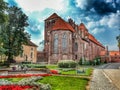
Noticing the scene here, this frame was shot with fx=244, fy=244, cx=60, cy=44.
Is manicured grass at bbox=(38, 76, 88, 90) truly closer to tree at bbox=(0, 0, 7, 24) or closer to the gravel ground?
the gravel ground

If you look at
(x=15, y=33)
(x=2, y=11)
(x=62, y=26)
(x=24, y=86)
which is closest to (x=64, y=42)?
(x=62, y=26)

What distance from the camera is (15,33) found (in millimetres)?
58188

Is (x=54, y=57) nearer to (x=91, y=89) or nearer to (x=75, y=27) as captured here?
(x=75, y=27)

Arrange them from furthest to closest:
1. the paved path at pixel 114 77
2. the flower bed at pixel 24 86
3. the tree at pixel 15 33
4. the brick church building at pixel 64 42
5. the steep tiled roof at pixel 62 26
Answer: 1. the steep tiled roof at pixel 62 26
2. the brick church building at pixel 64 42
3. the tree at pixel 15 33
4. the paved path at pixel 114 77
5. the flower bed at pixel 24 86

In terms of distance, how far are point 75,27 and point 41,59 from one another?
55.6 feet

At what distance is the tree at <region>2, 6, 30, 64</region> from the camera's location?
56375 millimetres

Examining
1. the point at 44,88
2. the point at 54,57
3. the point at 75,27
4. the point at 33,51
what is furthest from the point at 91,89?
the point at 33,51

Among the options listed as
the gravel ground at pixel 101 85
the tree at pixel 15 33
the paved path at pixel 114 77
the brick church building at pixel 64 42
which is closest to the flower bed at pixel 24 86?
the gravel ground at pixel 101 85

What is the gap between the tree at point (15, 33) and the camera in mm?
56375

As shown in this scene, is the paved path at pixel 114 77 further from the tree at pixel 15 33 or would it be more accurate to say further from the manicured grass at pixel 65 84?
the tree at pixel 15 33

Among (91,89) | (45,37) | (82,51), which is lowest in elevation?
(91,89)

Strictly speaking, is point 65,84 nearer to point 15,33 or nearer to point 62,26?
point 15,33

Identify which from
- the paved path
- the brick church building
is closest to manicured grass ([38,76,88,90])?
the paved path

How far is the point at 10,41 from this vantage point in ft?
189
